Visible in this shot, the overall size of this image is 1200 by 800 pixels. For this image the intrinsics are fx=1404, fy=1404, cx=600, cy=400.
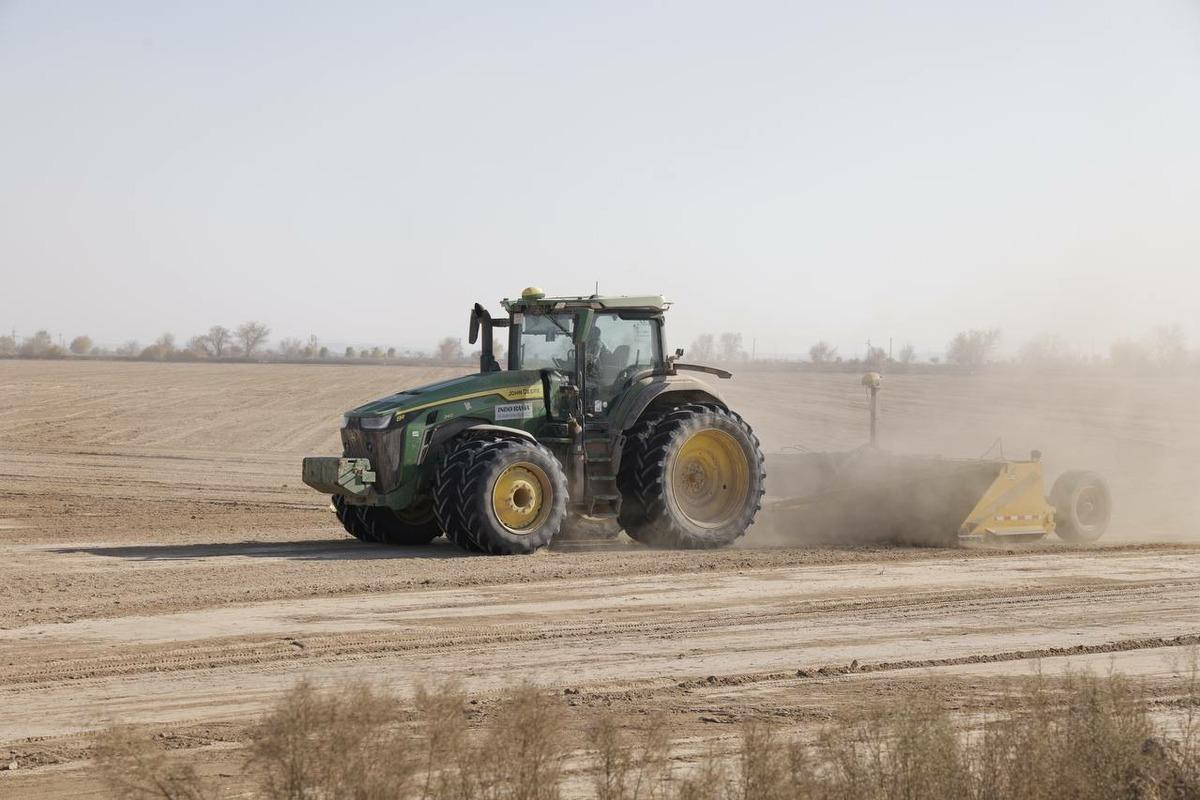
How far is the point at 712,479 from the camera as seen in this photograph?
1438 centimetres

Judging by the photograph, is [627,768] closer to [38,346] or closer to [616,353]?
[616,353]

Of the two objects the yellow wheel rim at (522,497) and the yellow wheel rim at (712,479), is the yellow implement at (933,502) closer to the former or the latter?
the yellow wheel rim at (712,479)

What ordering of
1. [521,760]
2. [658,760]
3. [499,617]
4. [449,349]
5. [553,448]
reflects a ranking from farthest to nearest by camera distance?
[449,349]
[553,448]
[499,617]
[658,760]
[521,760]

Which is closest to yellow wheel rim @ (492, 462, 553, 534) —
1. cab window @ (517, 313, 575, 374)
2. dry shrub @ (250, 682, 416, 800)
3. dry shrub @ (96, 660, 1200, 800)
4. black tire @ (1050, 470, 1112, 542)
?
cab window @ (517, 313, 575, 374)

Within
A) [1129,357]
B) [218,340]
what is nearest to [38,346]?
[218,340]

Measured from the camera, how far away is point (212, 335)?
130m

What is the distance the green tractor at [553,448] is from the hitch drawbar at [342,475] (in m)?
0.01

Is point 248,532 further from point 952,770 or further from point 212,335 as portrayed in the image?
point 212,335

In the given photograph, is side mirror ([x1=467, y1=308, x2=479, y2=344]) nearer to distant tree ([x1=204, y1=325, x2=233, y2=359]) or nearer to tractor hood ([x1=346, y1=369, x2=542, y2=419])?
tractor hood ([x1=346, y1=369, x2=542, y2=419])

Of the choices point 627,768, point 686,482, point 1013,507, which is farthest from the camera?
point 1013,507

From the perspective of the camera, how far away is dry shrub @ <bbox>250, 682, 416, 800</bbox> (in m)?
5.02

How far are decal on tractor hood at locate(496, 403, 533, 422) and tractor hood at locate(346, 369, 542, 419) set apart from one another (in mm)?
88

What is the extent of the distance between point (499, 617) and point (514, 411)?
3837 millimetres

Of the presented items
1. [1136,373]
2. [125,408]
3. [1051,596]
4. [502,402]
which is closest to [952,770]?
[1051,596]
